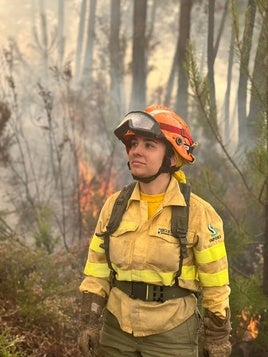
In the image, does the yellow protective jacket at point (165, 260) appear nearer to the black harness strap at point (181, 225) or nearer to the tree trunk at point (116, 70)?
the black harness strap at point (181, 225)

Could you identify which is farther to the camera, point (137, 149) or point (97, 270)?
point (97, 270)

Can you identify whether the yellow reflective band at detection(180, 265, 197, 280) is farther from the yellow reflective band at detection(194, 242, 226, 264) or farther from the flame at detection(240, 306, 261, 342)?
the flame at detection(240, 306, 261, 342)

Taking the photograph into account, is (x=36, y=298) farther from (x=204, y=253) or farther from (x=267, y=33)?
(x=267, y=33)

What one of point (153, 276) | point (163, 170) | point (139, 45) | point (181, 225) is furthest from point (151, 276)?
point (139, 45)

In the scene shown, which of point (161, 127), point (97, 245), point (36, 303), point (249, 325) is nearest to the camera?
point (161, 127)

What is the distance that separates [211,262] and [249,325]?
6.12ft

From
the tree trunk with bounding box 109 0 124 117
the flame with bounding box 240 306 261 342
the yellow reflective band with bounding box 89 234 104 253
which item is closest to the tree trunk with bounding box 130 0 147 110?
the tree trunk with bounding box 109 0 124 117

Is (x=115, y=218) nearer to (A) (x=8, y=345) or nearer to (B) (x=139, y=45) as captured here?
(A) (x=8, y=345)

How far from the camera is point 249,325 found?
12.2 feet

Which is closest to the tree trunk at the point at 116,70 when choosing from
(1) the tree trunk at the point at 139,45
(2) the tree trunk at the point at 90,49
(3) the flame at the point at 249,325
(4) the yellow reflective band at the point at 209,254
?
(1) the tree trunk at the point at 139,45

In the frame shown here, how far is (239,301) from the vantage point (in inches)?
140

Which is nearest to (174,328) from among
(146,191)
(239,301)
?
(146,191)

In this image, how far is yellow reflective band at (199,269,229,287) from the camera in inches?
85.0

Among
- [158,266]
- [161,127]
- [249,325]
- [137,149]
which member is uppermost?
[161,127]
